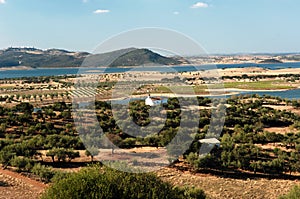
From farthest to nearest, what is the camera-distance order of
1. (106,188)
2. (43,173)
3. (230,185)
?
(43,173) < (230,185) < (106,188)

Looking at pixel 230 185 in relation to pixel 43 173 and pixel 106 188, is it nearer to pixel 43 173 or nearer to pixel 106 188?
pixel 106 188

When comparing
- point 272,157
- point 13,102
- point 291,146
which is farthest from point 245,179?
point 13,102

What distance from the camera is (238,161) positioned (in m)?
26.1

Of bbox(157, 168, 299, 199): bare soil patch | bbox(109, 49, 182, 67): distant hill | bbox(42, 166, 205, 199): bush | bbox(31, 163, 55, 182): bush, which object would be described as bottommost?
bbox(157, 168, 299, 199): bare soil patch

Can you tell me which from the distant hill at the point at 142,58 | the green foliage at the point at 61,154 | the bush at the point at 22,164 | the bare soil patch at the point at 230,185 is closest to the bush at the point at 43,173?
the bush at the point at 22,164

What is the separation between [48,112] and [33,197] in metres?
30.0

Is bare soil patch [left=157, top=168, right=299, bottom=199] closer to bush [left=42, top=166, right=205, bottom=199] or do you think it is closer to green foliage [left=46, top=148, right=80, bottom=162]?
bush [left=42, top=166, right=205, bottom=199]

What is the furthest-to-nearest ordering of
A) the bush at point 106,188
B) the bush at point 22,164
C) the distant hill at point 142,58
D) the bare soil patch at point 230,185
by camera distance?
the distant hill at point 142,58 < the bush at point 22,164 < the bare soil patch at point 230,185 < the bush at point 106,188

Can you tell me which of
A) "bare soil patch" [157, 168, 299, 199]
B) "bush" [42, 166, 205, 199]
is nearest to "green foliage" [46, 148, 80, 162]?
"bare soil patch" [157, 168, 299, 199]

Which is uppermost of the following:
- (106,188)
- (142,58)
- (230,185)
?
(142,58)

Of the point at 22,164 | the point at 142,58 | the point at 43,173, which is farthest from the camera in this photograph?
the point at 142,58

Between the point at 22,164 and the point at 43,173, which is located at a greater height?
the point at 22,164

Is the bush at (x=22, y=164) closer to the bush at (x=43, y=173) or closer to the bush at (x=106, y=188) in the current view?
the bush at (x=43, y=173)

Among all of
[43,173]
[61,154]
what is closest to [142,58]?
[61,154]
